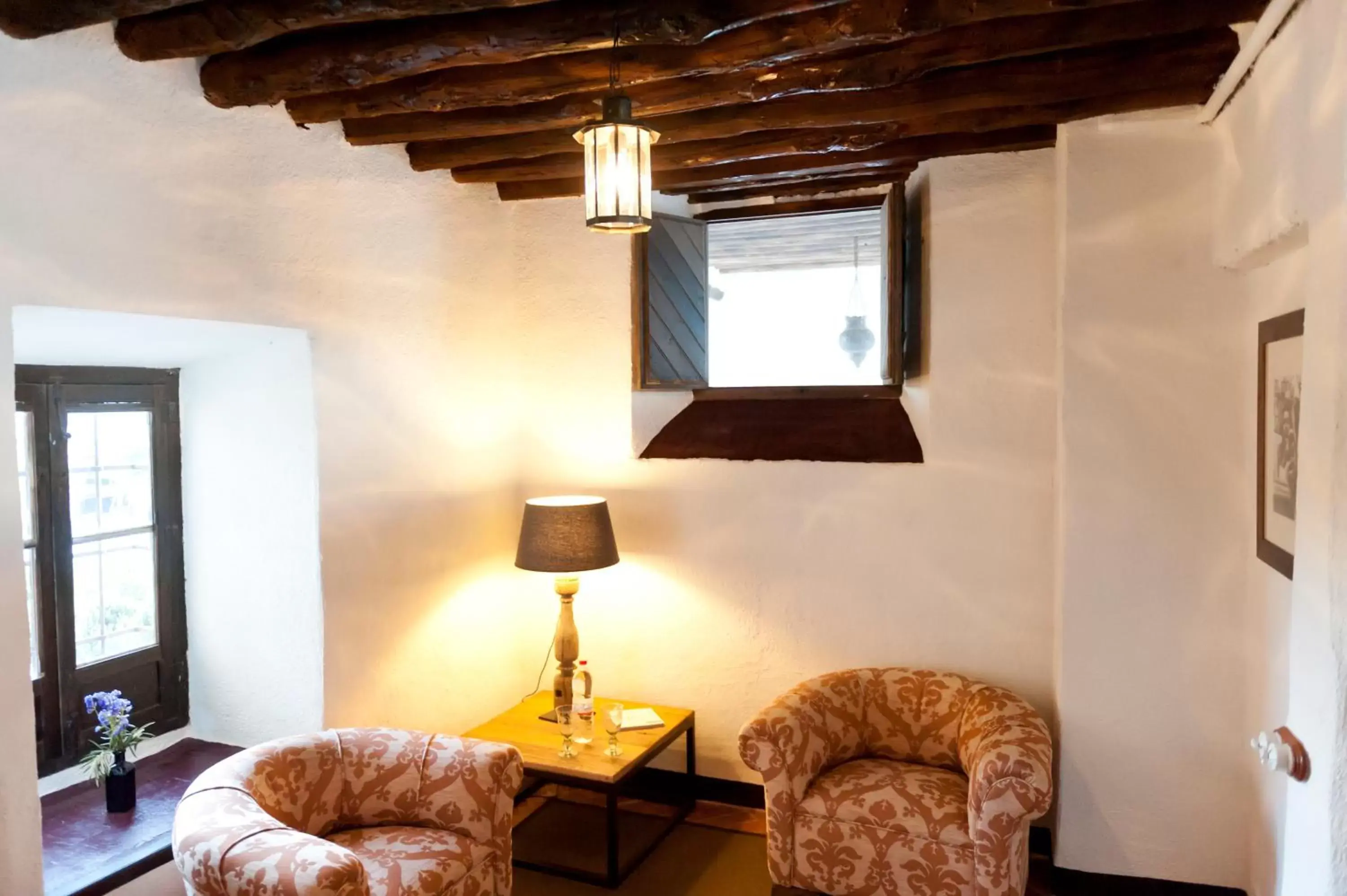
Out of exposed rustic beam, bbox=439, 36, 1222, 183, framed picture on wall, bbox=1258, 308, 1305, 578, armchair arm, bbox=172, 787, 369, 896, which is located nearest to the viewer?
armchair arm, bbox=172, 787, 369, 896

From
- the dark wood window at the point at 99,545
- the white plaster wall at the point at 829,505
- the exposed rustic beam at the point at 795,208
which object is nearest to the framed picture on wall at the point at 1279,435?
the white plaster wall at the point at 829,505

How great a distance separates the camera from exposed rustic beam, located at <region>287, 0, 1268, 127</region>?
208cm

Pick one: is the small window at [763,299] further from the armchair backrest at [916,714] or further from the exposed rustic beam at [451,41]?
the exposed rustic beam at [451,41]

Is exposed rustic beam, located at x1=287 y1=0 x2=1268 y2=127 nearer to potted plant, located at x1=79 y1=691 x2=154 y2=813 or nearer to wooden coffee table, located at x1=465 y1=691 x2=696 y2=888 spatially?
potted plant, located at x1=79 y1=691 x2=154 y2=813

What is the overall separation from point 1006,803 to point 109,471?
2.88 meters

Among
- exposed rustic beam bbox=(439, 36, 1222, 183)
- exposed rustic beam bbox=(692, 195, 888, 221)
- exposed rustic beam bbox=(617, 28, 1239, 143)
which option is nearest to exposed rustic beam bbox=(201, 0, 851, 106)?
exposed rustic beam bbox=(617, 28, 1239, 143)

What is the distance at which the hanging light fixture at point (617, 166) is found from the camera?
76.2 inches

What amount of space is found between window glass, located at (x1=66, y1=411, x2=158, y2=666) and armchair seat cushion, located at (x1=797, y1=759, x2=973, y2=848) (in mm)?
2238

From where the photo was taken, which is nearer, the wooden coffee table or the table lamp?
the wooden coffee table

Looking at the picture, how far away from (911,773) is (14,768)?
246cm

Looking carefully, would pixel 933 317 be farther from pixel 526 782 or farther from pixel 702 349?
pixel 526 782

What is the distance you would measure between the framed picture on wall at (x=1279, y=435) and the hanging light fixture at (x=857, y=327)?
1658mm

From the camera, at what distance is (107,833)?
2.50 metres

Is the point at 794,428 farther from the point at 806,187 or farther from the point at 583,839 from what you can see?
the point at 583,839
